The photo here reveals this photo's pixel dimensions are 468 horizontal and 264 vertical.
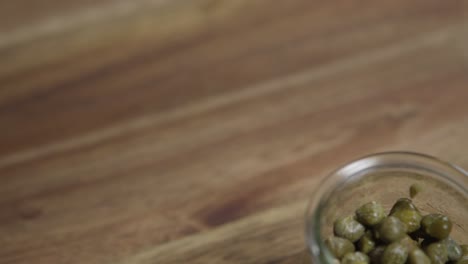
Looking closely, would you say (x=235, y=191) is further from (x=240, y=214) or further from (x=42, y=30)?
(x=42, y=30)

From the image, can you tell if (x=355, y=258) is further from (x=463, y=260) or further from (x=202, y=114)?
(x=202, y=114)

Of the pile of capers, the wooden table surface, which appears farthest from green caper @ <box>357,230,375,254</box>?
the wooden table surface

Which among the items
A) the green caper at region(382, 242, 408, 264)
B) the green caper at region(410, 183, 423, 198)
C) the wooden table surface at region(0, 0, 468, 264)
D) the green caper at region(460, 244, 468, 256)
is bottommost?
the green caper at region(460, 244, 468, 256)

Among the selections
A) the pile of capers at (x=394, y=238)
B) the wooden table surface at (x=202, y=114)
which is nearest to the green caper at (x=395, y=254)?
the pile of capers at (x=394, y=238)

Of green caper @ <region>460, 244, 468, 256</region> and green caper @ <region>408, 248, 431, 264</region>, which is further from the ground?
green caper @ <region>408, 248, 431, 264</region>

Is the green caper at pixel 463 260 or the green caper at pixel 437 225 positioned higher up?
the green caper at pixel 437 225

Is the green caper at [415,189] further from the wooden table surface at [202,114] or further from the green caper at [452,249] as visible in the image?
the wooden table surface at [202,114]

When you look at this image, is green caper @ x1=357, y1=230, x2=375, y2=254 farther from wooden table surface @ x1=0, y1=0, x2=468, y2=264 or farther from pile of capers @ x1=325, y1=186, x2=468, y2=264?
wooden table surface @ x1=0, y1=0, x2=468, y2=264

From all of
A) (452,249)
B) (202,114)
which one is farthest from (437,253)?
(202,114)
